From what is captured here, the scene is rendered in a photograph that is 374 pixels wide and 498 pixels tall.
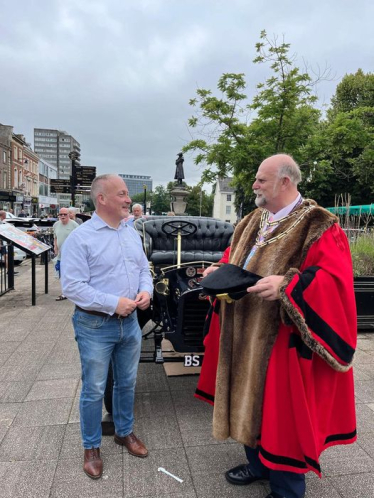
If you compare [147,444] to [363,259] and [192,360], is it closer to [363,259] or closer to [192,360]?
[192,360]

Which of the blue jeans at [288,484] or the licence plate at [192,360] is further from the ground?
the licence plate at [192,360]

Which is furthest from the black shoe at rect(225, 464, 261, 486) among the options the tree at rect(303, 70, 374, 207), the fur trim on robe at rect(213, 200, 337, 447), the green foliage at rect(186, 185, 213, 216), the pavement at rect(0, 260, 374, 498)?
the green foliage at rect(186, 185, 213, 216)

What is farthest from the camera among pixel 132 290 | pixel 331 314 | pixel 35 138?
pixel 35 138

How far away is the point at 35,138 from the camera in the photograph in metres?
149

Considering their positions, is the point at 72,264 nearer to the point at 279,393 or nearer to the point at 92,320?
the point at 92,320

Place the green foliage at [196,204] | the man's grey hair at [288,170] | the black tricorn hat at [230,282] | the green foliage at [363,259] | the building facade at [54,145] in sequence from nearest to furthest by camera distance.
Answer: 1. the black tricorn hat at [230,282]
2. the man's grey hair at [288,170]
3. the green foliage at [363,259]
4. the green foliage at [196,204]
5. the building facade at [54,145]

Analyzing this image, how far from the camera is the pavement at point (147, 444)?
7.48ft

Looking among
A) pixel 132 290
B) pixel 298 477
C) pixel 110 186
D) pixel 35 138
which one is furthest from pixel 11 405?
pixel 35 138

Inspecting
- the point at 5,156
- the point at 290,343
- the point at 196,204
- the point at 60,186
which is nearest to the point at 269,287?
the point at 290,343

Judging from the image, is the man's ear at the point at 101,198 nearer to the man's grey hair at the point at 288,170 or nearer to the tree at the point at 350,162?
the man's grey hair at the point at 288,170

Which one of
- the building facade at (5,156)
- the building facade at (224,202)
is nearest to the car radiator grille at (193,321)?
the building facade at (5,156)

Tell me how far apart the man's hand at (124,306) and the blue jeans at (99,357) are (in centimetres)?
12

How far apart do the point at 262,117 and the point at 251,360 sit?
10719 millimetres

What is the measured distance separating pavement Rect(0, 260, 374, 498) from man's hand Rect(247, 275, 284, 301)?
1.36m
